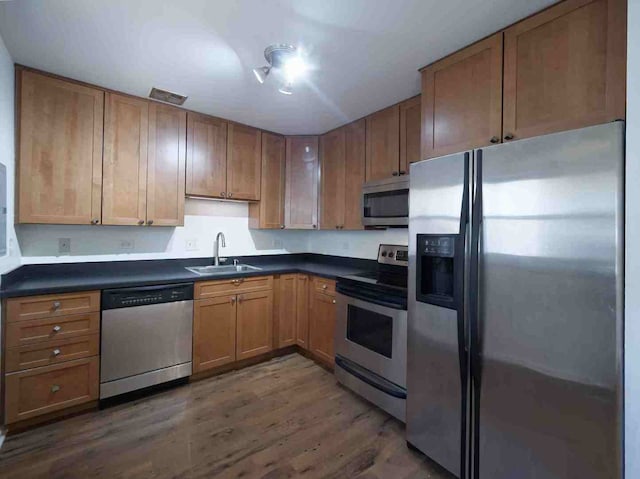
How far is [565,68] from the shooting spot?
4.47ft

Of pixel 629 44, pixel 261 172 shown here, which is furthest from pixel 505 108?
pixel 261 172

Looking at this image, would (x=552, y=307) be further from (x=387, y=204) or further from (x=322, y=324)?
(x=322, y=324)

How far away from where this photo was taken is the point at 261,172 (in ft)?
10.6

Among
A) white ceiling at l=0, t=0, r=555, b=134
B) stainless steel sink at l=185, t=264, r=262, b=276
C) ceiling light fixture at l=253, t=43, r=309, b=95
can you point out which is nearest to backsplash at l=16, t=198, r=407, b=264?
stainless steel sink at l=185, t=264, r=262, b=276

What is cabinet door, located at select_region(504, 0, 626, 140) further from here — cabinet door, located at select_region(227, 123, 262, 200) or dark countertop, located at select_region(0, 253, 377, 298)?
cabinet door, located at select_region(227, 123, 262, 200)

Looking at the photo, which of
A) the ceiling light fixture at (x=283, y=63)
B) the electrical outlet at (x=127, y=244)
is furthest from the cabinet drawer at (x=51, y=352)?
the ceiling light fixture at (x=283, y=63)

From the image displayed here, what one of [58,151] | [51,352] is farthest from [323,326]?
[58,151]

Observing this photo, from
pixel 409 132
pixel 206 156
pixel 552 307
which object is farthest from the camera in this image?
pixel 206 156

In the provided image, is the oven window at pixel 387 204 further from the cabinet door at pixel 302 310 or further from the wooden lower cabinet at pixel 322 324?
the cabinet door at pixel 302 310

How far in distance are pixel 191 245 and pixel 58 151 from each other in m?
1.28

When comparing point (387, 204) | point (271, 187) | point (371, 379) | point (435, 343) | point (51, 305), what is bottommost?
point (371, 379)

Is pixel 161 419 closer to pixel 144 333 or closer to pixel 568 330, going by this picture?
pixel 144 333

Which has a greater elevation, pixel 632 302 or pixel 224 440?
pixel 632 302

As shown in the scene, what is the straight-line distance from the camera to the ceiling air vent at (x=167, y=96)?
2383 millimetres
